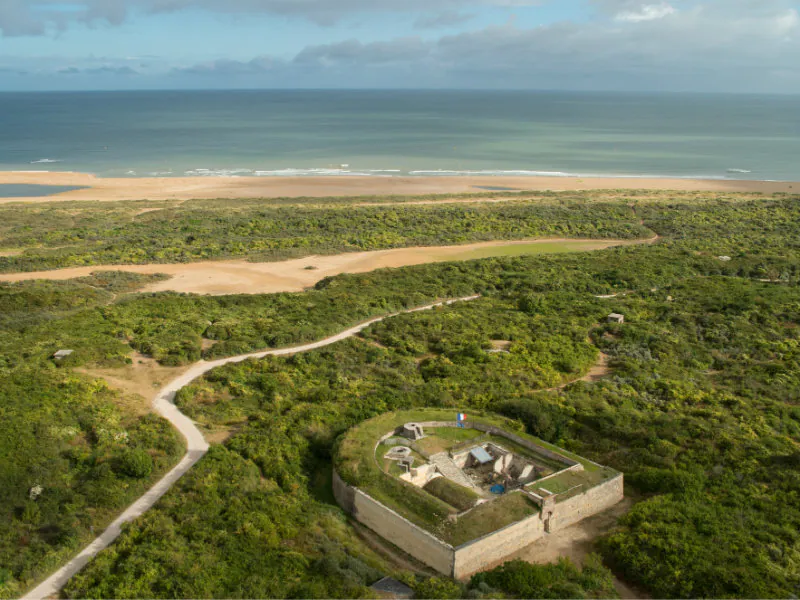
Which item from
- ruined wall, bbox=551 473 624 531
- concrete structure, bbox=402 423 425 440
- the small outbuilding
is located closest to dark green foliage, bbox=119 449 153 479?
concrete structure, bbox=402 423 425 440

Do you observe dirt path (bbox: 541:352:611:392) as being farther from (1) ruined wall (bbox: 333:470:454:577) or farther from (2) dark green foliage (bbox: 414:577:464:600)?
(2) dark green foliage (bbox: 414:577:464:600)

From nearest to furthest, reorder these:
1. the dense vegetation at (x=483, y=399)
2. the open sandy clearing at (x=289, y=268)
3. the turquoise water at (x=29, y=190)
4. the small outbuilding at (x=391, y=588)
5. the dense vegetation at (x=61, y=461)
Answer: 1. the small outbuilding at (x=391, y=588)
2. the dense vegetation at (x=483, y=399)
3. the dense vegetation at (x=61, y=461)
4. the open sandy clearing at (x=289, y=268)
5. the turquoise water at (x=29, y=190)

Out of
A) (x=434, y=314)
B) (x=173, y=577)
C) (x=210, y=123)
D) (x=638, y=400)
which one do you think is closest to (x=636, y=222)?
(x=434, y=314)

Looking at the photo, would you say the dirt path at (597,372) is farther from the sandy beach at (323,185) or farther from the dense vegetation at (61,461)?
the sandy beach at (323,185)

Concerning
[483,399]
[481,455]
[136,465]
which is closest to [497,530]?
[481,455]

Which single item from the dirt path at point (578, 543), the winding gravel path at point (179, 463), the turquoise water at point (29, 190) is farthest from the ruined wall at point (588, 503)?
the turquoise water at point (29, 190)

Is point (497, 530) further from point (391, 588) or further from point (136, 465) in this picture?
point (136, 465)

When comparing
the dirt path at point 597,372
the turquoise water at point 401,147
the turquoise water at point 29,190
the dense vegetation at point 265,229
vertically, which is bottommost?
the dirt path at point 597,372
